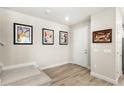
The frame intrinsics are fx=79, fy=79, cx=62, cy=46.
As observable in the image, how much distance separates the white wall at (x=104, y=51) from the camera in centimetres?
235

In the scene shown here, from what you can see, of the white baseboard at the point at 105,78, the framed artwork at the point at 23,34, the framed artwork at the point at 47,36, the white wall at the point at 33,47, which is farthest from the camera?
the framed artwork at the point at 47,36

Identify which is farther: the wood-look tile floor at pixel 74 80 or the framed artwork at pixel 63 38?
the framed artwork at pixel 63 38

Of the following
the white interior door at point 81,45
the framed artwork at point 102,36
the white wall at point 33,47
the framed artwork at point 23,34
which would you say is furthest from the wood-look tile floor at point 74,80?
the framed artwork at point 23,34

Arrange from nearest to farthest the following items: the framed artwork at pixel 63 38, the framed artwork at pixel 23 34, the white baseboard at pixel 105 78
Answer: the white baseboard at pixel 105 78, the framed artwork at pixel 23 34, the framed artwork at pixel 63 38

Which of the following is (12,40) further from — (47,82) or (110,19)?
(110,19)

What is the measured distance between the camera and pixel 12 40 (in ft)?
8.85

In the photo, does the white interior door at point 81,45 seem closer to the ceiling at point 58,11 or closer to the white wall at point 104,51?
the white wall at point 104,51

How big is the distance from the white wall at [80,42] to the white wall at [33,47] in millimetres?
450

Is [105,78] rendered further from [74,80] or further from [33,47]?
[33,47]

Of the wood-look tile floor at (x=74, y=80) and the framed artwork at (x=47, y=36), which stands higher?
the framed artwork at (x=47, y=36)

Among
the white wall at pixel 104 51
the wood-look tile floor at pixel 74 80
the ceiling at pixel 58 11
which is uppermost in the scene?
the ceiling at pixel 58 11

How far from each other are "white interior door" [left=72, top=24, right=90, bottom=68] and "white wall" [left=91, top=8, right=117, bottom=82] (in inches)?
38.0

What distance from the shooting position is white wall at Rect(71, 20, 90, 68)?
Answer: 387 cm
